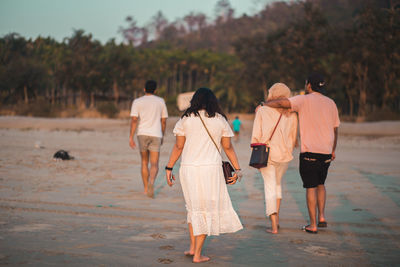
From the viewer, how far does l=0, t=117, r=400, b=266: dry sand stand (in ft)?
16.2

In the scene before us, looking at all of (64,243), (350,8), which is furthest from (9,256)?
(350,8)

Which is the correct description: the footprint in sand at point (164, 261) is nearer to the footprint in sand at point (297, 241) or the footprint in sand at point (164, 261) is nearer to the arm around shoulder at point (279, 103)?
the footprint in sand at point (297, 241)

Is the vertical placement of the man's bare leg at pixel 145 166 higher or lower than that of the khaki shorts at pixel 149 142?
lower

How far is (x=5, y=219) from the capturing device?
651 centimetres

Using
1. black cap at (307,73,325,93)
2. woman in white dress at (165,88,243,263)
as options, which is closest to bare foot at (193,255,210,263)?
woman in white dress at (165,88,243,263)

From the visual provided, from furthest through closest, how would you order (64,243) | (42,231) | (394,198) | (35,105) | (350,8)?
(350,8) → (35,105) → (394,198) → (42,231) → (64,243)

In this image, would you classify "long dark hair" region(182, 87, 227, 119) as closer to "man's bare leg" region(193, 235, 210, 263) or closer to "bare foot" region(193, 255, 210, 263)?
"man's bare leg" region(193, 235, 210, 263)

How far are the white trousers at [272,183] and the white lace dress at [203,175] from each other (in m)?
1.33

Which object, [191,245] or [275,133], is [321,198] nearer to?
[275,133]

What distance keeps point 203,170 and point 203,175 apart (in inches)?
1.9

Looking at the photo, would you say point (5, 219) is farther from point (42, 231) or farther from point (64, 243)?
point (64, 243)

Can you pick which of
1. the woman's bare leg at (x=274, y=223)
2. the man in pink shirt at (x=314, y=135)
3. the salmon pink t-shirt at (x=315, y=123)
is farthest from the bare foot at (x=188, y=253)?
the salmon pink t-shirt at (x=315, y=123)

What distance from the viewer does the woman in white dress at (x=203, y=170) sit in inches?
190

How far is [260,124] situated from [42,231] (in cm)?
290
